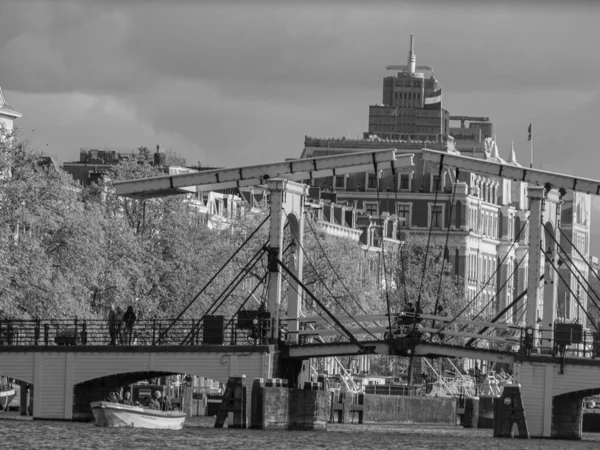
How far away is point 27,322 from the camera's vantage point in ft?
268

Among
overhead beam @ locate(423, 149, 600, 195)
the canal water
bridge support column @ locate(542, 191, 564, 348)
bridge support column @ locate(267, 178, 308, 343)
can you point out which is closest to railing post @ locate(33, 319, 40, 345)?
the canal water

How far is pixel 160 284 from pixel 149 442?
35.6 metres

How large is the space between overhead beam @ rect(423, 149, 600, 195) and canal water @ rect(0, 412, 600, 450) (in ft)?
28.8

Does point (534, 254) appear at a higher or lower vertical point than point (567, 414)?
higher

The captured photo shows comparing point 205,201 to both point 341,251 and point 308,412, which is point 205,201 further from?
point 308,412

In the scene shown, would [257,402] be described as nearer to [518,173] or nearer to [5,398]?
[518,173]

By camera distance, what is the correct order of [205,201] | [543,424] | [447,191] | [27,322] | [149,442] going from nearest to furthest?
[149,442]
[543,424]
[27,322]
[205,201]
[447,191]

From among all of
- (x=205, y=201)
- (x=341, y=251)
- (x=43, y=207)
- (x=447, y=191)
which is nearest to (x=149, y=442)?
(x=43, y=207)

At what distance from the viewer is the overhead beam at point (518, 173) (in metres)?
75.2

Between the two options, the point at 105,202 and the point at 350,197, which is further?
the point at 350,197

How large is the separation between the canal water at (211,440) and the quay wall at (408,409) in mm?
29459

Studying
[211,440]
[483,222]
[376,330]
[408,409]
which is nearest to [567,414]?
[376,330]

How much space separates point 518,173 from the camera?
75688mm

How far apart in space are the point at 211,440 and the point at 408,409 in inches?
1808
